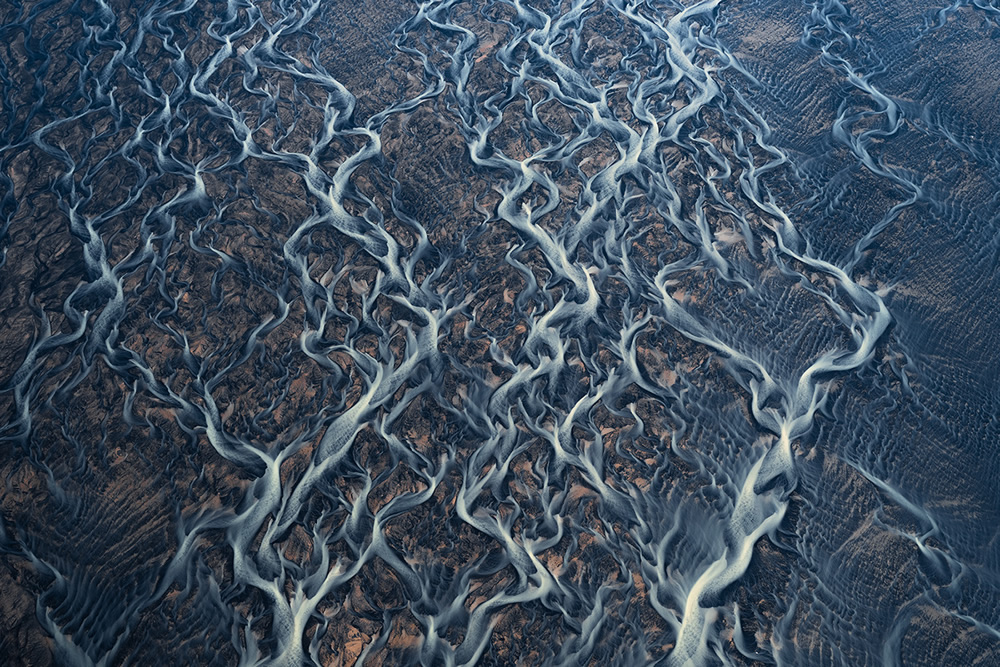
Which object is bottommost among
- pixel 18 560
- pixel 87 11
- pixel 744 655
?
pixel 18 560

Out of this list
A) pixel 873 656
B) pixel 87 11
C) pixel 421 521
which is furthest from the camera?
pixel 87 11

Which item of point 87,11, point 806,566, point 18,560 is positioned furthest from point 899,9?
point 18,560

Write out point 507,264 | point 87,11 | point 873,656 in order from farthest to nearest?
1. point 87,11
2. point 507,264
3. point 873,656

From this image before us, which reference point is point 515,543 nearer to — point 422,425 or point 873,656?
point 422,425

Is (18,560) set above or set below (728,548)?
below

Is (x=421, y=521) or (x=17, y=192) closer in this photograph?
(x=421, y=521)

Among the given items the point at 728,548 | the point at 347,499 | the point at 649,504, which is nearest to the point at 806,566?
the point at 728,548

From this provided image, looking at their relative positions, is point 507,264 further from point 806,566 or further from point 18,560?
point 18,560
